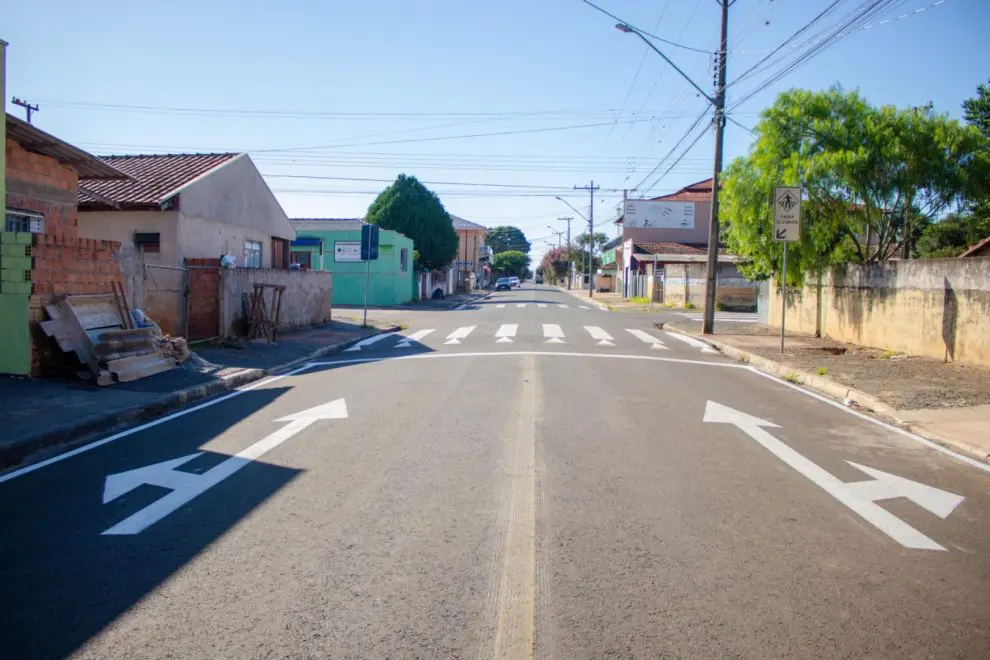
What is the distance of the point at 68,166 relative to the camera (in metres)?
14.9

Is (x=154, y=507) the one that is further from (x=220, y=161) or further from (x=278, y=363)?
(x=220, y=161)

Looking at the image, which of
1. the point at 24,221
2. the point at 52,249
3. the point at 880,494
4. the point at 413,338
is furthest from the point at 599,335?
the point at 880,494

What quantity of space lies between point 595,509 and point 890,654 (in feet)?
7.69

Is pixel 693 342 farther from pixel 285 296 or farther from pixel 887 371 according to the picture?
pixel 285 296

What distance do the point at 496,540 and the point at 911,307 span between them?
45.7ft

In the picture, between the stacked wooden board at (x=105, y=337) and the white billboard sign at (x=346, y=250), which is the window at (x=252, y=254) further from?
the white billboard sign at (x=346, y=250)

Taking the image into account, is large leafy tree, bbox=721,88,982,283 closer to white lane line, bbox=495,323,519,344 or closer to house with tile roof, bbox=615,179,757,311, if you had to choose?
white lane line, bbox=495,323,519,344

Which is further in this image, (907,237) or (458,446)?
(907,237)

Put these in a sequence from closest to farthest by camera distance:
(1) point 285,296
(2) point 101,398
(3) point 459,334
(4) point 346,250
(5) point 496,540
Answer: (5) point 496,540
(2) point 101,398
(1) point 285,296
(3) point 459,334
(4) point 346,250

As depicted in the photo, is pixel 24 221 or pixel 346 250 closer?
pixel 24 221

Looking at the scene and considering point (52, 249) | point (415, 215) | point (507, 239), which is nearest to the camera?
point (52, 249)

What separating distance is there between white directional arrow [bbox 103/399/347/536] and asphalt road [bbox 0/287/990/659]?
0.10 ft

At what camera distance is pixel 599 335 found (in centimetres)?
2206

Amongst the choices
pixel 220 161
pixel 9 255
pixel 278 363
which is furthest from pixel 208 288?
pixel 220 161
